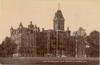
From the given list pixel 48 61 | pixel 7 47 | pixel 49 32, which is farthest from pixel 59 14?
pixel 7 47

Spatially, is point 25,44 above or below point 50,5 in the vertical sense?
below

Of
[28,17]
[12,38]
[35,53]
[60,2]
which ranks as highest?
[60,2]

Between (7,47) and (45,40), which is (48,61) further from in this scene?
(7,47)

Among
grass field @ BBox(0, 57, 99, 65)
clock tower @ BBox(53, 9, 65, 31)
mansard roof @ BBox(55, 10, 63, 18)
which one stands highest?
mansard roof @ BBox(55, 10, 63, 18)

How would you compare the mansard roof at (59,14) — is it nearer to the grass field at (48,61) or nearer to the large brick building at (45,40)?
the large brick building at (45,40)

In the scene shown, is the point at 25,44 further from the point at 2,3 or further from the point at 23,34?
the point at 2,3

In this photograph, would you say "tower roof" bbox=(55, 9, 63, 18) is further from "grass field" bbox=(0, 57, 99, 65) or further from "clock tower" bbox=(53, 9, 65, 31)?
"grass field" bbox=(0, 57, 99, 65)

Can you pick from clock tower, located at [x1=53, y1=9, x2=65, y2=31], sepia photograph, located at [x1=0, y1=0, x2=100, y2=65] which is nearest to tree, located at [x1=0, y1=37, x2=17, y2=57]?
sepia photograph, located at [x1=0, y1=0, x2=100, y2=65]

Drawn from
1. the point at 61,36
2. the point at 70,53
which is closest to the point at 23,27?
the point at 61,36
